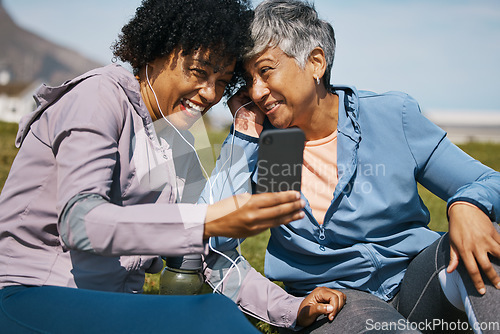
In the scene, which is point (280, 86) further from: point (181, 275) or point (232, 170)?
point (181, 275)

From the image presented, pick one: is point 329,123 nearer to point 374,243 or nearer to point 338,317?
point 374,243

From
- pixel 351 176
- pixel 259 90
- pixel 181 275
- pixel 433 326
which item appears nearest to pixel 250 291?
pixel 181 275

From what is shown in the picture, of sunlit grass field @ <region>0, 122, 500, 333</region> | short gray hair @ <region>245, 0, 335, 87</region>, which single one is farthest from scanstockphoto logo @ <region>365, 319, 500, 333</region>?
short gray hair @ <region>245, 0, 335, 87</region>

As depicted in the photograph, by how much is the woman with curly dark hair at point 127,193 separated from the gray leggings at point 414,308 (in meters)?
0.19

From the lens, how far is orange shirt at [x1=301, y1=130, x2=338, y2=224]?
9.29 feet

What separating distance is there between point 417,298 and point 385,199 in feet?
1.62

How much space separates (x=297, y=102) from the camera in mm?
2768

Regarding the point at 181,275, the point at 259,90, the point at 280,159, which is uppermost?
the point at 259,90

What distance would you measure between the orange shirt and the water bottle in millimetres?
671

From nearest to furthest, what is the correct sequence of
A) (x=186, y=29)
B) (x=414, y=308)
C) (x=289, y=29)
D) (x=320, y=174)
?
(x=186, y=29) → (x=414, y=308) → (x=289, y=29) → (x=320, y=174)

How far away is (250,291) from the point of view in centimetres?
270

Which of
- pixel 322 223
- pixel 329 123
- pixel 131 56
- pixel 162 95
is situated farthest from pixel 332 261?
pixel 131 56

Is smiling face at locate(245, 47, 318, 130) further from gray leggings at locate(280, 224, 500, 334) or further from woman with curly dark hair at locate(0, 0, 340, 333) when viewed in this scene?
gray leggings at locate(280, 224, 500, 334)

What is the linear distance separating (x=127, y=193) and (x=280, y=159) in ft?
2.44
